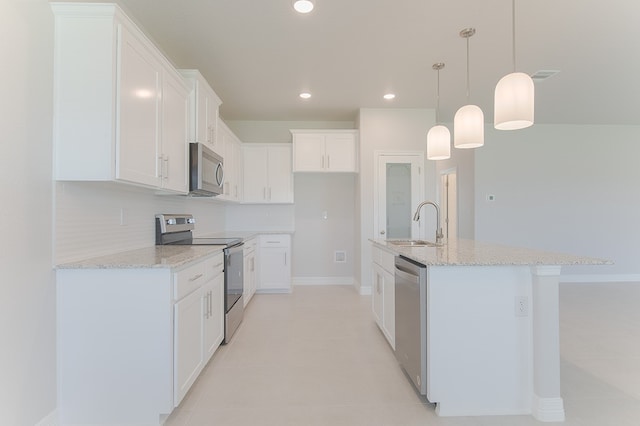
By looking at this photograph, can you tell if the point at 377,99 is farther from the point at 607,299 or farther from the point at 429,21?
the point at 607,299

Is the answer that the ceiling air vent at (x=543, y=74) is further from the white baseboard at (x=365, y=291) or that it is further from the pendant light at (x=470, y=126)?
the white baseboard at (x=365, y=291)

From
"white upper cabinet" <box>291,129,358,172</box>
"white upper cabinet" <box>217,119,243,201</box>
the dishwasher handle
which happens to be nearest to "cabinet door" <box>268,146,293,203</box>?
"white upper cabinet" <box>291,129,358,172</box>

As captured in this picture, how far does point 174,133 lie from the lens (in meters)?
2.57

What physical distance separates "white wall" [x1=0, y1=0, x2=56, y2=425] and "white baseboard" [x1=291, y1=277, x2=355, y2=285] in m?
3.78

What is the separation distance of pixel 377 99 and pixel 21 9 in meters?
3.61

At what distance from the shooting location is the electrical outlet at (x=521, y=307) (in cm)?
192

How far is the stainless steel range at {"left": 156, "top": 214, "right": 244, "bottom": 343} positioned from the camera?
2.89 m

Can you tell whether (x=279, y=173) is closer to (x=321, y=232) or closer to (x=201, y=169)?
→ (x=321, y=232)

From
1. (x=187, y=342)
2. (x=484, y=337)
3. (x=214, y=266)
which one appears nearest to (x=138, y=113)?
(x=214, y=266)

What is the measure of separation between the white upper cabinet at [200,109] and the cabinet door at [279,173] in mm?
1691

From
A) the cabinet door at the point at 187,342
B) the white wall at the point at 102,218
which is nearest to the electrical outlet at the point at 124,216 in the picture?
the white wall at the point at 102,218

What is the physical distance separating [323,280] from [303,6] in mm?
3973

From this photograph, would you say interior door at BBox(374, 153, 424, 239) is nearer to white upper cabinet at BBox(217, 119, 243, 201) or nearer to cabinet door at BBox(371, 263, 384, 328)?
cabinet door at BBox(371, 263, 384, 328)

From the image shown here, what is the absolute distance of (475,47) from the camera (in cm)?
306
